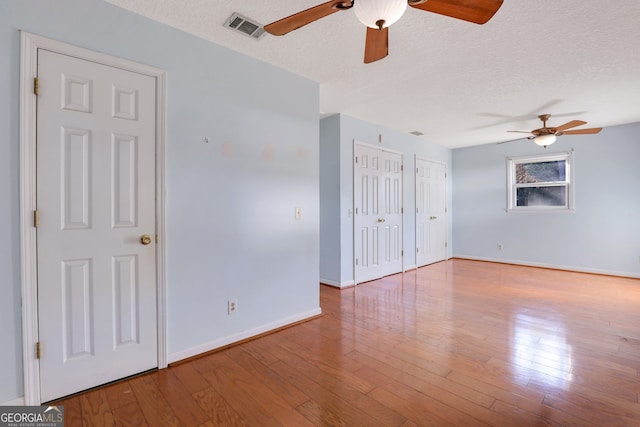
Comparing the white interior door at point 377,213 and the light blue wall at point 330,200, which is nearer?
the light blue wall at point 330,200

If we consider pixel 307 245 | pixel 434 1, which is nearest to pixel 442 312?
pixel 307 245

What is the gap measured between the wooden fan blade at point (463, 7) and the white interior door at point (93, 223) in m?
1.85

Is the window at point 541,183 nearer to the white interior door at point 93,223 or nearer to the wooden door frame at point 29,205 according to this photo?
the white interior door at point 93,223

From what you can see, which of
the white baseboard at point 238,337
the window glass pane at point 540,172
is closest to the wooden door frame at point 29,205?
the white baseboard at point 238,337

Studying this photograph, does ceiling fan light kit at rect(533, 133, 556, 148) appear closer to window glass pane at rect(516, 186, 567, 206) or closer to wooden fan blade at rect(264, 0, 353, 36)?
window glass pane at rect(516, 186, 567, 206)

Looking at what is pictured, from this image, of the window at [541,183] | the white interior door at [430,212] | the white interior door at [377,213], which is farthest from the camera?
the white interior door at [430,212]

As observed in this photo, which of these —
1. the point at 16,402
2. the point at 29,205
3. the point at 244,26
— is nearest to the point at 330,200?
the point at 244,26

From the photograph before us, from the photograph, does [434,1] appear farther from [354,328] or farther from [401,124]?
[401,124]

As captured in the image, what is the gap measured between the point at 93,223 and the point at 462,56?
318 cm

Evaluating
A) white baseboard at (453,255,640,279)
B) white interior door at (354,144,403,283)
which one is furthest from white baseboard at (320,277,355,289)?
white baseboard at (453,255,640,279)

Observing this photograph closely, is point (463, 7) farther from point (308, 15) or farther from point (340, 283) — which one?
point (340, 283)

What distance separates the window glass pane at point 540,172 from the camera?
5391 mm

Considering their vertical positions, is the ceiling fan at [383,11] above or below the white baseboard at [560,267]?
above

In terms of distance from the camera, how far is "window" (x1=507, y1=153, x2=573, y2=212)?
17.4ft
